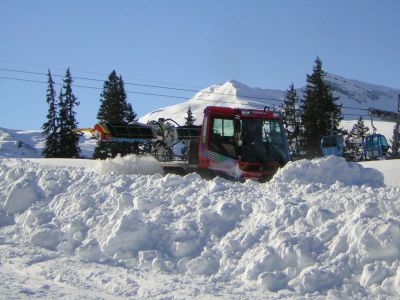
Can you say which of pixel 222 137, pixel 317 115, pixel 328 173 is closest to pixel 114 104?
pixel 317 115

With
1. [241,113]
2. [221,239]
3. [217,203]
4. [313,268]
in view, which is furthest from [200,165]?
[313,268]

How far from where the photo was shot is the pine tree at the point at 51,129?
45.0 metres

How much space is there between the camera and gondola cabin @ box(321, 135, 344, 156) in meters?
31.6

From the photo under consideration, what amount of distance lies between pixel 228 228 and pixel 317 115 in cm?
3497

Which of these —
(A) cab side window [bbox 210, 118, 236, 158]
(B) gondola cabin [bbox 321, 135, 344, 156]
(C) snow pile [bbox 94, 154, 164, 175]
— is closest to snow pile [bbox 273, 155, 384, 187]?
(A) cab side window [bbox 210, 118, 236, 158]

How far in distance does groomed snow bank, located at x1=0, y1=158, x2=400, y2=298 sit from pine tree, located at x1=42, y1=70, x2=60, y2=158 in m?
35.0

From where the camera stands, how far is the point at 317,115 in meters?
41.3

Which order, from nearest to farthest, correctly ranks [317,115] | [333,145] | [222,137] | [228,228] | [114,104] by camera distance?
1. [228,228]
2. [222,137]
3. [333,145]
4. [317,115]
5. [114,104]

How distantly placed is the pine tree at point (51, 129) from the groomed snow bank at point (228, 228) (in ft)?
115

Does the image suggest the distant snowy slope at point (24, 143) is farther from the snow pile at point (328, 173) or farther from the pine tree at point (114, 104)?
the snow pile at point (328, 173)

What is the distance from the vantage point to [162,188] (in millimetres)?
9461

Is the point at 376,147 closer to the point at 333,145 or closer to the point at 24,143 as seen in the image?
the point at 333,145

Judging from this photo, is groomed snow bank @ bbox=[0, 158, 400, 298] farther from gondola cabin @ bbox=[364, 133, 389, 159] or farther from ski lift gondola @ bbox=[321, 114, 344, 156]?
gondola cabin @ bbox=[364, 133, 389, 159]

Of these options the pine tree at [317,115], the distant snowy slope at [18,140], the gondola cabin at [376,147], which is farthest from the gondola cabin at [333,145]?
the distant snowy slope at [18,140]
